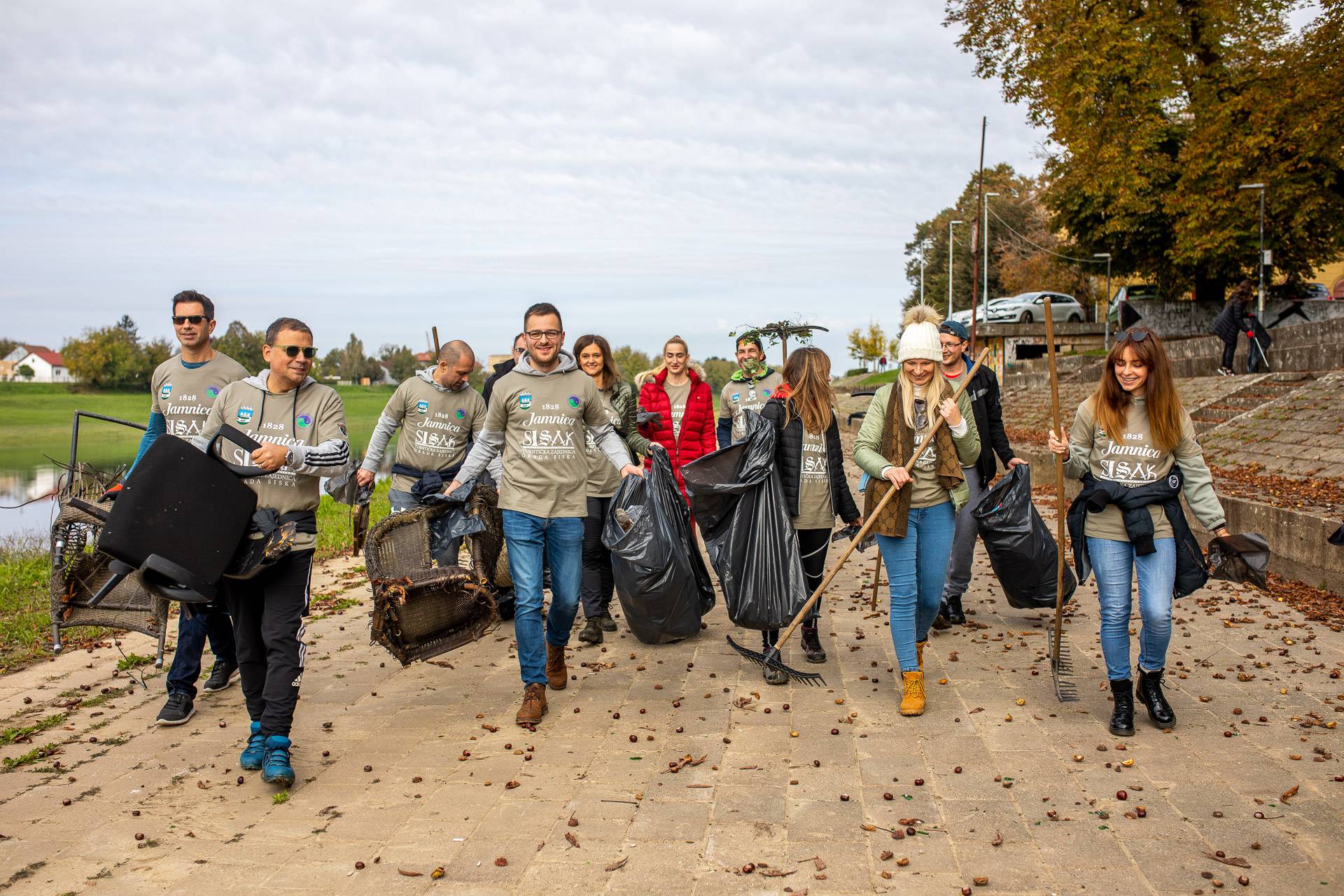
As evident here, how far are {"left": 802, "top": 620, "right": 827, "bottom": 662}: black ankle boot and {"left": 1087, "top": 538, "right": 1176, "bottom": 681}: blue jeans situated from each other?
1.67 m

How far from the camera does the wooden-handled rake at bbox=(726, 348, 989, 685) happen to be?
481cm

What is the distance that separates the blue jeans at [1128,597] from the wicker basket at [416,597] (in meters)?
2.83

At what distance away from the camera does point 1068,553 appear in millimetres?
7293

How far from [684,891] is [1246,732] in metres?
2.82

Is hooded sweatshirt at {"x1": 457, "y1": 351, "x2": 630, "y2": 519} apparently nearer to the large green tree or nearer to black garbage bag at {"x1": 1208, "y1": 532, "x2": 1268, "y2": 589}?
black garbage bag at {"x1": 1208, "y1": 532, "x2": 1268, "y2": 589}

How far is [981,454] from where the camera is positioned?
6219 millimetres

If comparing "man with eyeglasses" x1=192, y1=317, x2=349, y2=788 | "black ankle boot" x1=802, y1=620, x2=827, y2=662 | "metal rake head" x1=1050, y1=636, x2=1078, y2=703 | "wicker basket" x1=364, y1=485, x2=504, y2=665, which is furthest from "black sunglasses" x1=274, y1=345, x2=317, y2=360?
"metal rake head" x1=1050, y1=636, x2=1078, y2=703

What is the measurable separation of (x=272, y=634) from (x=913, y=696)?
9.57ft

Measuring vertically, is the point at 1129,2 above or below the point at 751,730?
above

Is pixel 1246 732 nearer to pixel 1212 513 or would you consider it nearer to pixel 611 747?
pixel 1212 513

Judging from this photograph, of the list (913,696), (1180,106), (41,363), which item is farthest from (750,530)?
(41,363)

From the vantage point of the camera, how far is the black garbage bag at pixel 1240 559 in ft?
14.4

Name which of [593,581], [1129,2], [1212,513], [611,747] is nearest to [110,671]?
[593,581]

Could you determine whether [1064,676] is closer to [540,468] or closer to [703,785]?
[703,785]
